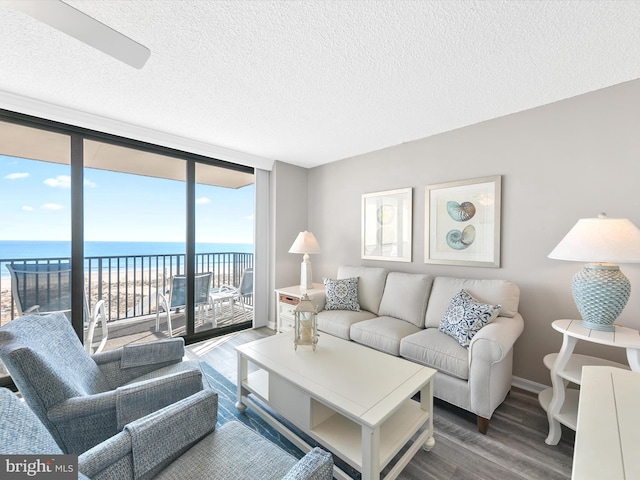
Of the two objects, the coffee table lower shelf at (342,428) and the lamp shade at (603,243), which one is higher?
the lamp shade at (603,243)

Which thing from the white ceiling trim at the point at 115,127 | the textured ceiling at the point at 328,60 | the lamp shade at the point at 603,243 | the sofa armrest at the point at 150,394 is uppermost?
the textured ceiling at the point at 328,60

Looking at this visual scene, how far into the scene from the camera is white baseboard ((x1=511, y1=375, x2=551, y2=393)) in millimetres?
2223

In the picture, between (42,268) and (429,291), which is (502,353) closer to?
(429,291)

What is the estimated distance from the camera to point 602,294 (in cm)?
162

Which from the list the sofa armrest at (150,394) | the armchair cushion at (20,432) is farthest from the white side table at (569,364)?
the armchair cushion at (20,432)

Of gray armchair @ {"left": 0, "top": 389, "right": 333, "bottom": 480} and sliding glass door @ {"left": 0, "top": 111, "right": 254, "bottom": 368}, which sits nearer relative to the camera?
gray armchair @ {"left": 0, "top": 389, "right": 333, "bottom": 480}

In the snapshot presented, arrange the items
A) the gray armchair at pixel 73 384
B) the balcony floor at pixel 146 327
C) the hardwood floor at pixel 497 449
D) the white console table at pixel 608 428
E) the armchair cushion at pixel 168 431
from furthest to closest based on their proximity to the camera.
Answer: the balcony floor at pixel 146 327 < the hardwood floor at pixel 497 449 < the gray armchair at pixel 73 384 < the armchair cushion at pixel 168 431 < the white console table at pixel 608 428

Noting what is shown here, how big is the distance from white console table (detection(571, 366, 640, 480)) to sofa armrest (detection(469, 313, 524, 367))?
74cm

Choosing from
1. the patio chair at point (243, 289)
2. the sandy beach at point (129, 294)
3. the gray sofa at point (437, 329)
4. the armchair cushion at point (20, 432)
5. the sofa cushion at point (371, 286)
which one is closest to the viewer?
the armchair cushion at point (20, 432)

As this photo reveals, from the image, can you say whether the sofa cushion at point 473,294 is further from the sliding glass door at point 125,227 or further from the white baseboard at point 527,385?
the sliding glass door at point 125,227

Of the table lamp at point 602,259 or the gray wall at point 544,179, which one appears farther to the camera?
the gray wall at point 544,179

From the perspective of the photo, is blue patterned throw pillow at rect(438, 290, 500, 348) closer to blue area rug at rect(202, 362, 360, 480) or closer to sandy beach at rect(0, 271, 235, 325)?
blue area rug at rect(202, 362, 360, 480)

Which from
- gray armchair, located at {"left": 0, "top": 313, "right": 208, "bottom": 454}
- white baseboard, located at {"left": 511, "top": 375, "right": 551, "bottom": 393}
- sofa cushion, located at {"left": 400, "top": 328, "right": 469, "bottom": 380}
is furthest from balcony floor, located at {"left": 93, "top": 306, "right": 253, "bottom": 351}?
white baseboard, located at {"left": 511, "top": 375, "right": 551, "bottom": 393}

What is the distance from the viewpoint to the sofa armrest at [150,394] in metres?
1.20
